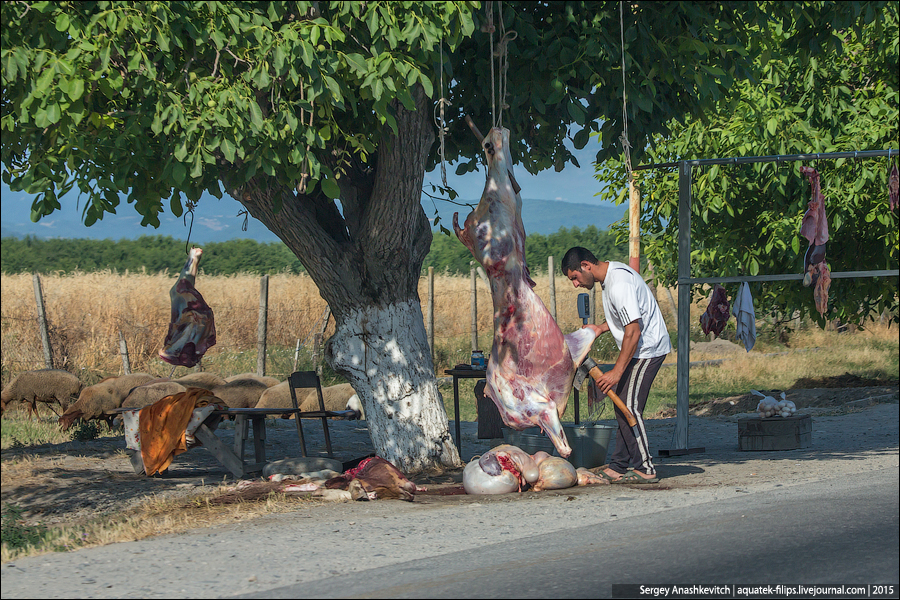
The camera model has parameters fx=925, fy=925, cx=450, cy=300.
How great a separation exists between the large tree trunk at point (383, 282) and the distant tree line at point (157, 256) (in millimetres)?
37533

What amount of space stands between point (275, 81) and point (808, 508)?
522cm

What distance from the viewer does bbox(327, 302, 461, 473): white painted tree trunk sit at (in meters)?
9.20

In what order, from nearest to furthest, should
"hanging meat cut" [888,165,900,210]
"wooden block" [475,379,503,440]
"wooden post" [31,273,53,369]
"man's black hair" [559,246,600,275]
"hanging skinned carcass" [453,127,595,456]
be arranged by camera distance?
"hanging skinned carcass" [453,127,595,456] < "man's black hair" [559,246,600,275] < "wooden block" [475,379,503,440] < "hanging meat cut" [888,165,900,210] < "wooden post" [31,273,53,369]

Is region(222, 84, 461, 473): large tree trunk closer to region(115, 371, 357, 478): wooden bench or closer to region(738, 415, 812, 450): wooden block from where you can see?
region(115, 371, 357, 478): wooden bench

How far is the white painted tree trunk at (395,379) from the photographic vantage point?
9.20 m

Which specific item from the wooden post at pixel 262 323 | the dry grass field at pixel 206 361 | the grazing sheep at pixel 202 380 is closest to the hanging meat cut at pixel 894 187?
the dry grass field at pixel 206 361

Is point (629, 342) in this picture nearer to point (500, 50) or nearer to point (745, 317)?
point (500, 50)

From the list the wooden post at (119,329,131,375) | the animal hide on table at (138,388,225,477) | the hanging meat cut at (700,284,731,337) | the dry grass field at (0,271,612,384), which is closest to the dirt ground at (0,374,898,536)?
the animal hide on table at (138,388,225,477)

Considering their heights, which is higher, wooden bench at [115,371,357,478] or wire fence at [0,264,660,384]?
wire fence at [0,264,660,384]

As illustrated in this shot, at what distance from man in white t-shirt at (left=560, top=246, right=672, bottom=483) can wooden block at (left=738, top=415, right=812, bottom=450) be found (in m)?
2.81

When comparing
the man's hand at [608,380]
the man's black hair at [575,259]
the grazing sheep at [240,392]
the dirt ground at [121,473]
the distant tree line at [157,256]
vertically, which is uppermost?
the distant tree line at [157,256]

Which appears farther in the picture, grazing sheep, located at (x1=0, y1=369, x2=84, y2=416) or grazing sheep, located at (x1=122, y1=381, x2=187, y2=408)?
grazing sheep, located at (x1=122, y1=381, x2=187, y2=408)

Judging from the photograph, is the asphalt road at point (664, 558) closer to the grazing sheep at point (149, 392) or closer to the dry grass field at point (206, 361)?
the dry grass field at point (206, 361)

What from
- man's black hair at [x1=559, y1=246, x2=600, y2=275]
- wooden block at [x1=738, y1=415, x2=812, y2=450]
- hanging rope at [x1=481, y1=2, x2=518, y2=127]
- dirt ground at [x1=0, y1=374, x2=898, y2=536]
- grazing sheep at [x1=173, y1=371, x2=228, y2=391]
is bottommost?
dirt ground at [x1=0, y1=374, x2=898, y2=536]
